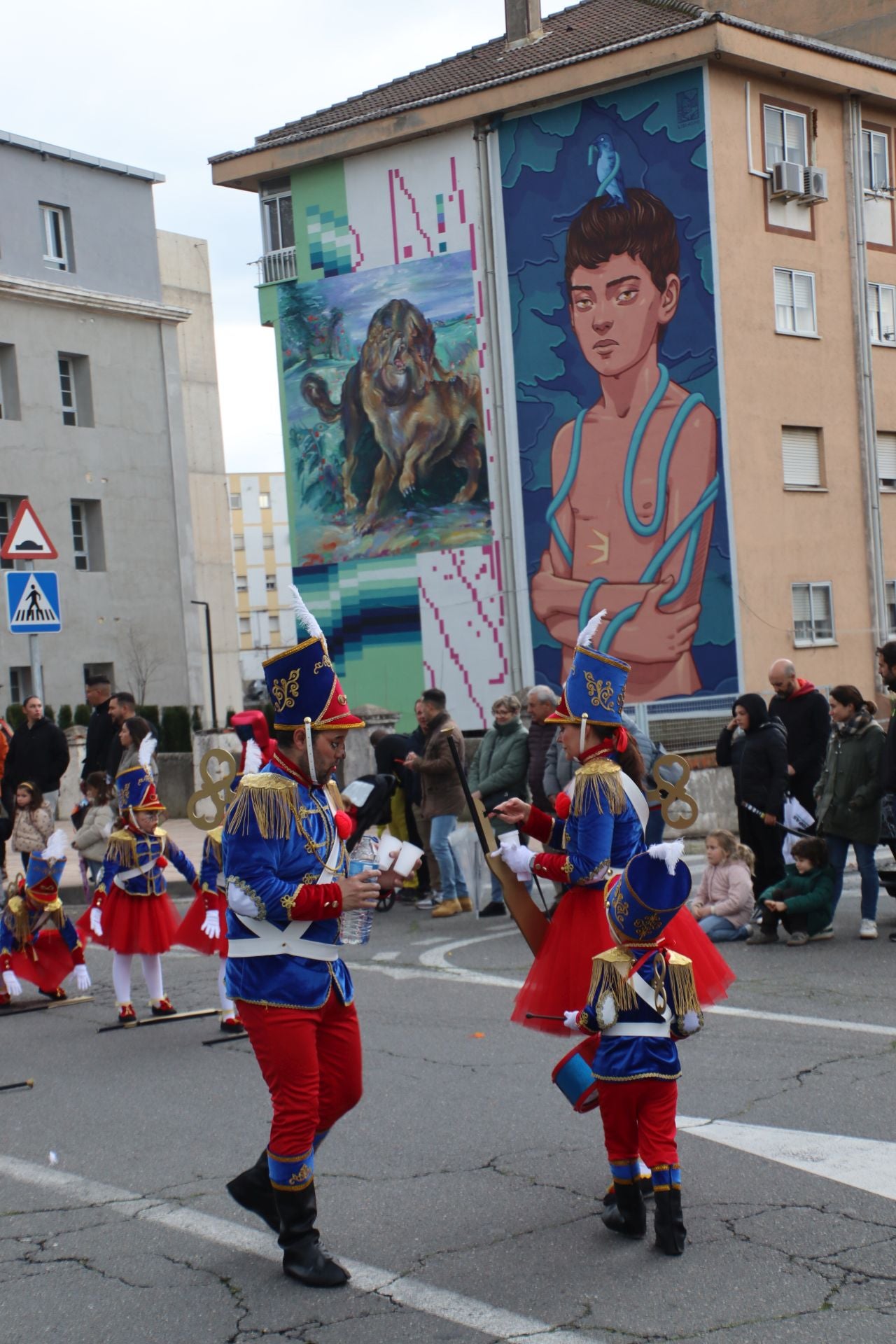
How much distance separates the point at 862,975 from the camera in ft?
31.7

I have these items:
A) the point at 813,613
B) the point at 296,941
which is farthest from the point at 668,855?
the point at 813,613

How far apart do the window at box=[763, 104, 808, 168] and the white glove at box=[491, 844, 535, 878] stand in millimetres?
23671

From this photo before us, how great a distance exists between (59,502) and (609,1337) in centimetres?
3543

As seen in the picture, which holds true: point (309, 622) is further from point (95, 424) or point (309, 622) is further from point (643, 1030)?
point (95, 424)

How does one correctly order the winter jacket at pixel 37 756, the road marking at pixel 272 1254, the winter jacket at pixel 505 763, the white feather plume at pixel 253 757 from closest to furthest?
the road marking at pixel 272 1254 → the white feather plume at pixel 253 757 → the winter jacket at pixel 505 763 → the winter jacket at pixel 37 756

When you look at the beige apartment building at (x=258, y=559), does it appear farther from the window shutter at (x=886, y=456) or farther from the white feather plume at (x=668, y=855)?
the white feather plume at (x=668, y=855)

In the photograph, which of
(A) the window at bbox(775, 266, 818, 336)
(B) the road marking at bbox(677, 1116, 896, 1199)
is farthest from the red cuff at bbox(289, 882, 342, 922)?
(A) the window at bbox(775, 266, 818, 336)

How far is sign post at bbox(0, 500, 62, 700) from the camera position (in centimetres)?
1323

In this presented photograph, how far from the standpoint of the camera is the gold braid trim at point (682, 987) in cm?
513

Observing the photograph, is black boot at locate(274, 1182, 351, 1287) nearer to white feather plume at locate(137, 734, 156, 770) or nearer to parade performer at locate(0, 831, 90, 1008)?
white feather plume at locate(137, 734, 156, 770)

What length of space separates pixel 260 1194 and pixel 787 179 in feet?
81.4

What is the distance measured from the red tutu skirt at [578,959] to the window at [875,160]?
26130 millimetres

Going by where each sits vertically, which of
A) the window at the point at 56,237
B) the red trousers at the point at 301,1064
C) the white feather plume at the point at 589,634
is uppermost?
the window at the point at 56,237

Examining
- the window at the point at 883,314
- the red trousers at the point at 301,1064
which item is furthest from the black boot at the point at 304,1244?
the window at the point at 883,314
